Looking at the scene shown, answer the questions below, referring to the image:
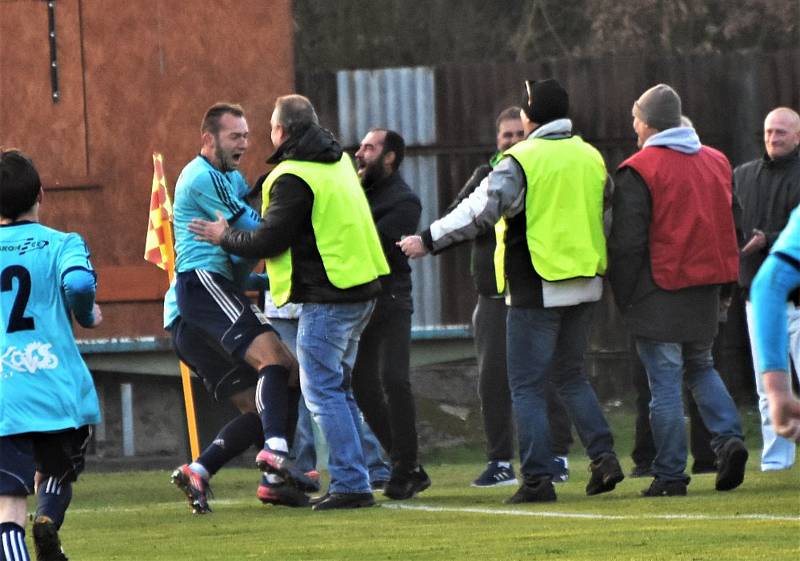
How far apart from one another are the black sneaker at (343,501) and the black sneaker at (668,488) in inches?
50.8

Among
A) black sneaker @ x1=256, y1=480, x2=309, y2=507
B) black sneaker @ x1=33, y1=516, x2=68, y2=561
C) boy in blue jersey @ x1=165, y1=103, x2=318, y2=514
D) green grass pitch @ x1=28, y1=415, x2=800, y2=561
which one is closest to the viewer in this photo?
green grass pitch @ x1=28, y1=415, x2=800, y2=561

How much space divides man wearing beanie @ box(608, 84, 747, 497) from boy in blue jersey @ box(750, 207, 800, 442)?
503 centimetres

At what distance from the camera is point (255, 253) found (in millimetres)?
8625

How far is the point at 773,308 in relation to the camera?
370cm

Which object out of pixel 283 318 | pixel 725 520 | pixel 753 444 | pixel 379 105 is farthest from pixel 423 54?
pixel 725 520

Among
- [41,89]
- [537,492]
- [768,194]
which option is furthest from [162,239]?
[537,492]

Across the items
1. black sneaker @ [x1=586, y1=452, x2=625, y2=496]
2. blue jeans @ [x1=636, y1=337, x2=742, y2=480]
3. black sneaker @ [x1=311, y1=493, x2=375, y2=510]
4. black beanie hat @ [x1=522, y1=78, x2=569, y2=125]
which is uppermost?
black beanie hat @ [x1=522, y1=78, x2=569, y2=125]

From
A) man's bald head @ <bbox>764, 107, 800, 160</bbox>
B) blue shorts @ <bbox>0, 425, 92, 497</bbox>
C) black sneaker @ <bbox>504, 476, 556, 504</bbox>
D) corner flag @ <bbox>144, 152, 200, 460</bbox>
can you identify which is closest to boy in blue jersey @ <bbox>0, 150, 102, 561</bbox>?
blue shorts @ <bbox>0, 425, 92, 497</bbox>

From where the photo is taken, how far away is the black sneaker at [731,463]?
8.66m

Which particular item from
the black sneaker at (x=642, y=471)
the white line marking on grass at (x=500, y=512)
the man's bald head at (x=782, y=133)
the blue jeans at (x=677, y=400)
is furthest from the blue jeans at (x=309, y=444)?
the man's bald head at (x=782, y=133)

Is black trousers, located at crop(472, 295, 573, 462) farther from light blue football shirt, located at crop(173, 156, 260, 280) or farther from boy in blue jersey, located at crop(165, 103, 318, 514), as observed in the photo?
light blue football shirt, located at crop(173, 156, 260, 280)

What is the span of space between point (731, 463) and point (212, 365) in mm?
2480

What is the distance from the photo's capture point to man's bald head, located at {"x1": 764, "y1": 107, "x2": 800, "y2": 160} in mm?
10391

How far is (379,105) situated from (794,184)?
5.69 meters
